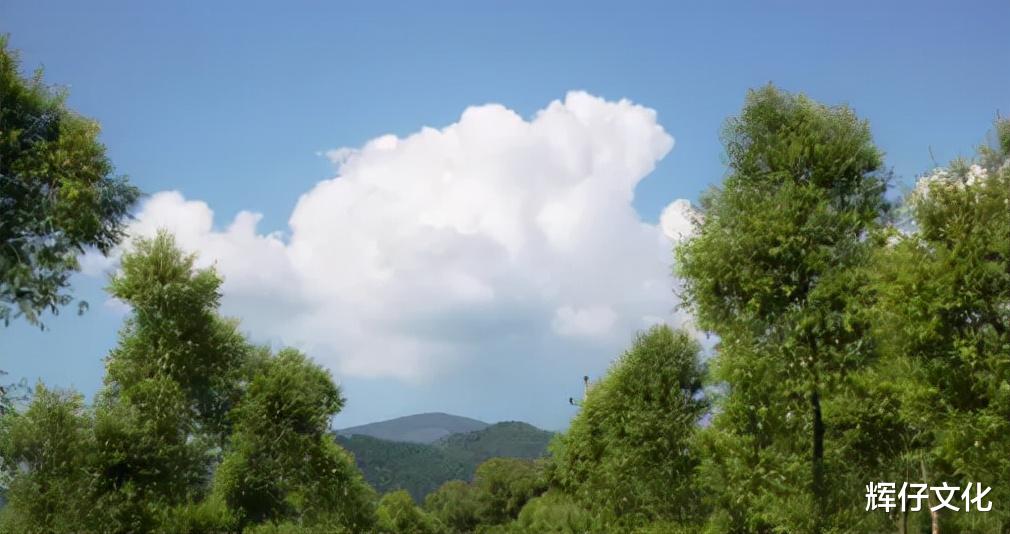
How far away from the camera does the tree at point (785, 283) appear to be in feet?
73.1

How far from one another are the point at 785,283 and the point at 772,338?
149 centimetres

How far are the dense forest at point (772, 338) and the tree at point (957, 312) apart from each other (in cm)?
5

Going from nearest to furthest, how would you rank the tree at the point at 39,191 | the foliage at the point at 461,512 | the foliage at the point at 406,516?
the tree at the point at 39,191 < the foliage at the point at 406,516 < the foliage at the point at 461,512

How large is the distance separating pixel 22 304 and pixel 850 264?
20366 mm

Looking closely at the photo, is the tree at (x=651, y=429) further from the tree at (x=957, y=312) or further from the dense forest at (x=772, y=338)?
the tree at (x=957, y=312)

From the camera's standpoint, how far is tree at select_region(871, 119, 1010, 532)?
20.7 meters

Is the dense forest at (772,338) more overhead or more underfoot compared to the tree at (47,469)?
more overhead

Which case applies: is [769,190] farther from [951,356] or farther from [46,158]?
[46,158]

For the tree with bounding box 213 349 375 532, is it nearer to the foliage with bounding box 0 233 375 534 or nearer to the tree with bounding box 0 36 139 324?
the foliage with bounding box 0 233 375 534

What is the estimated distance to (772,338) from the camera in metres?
22.5

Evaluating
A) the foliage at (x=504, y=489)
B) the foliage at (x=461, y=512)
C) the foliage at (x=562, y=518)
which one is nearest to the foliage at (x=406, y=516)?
the foliage at (x=504, y=489)

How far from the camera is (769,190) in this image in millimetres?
23844

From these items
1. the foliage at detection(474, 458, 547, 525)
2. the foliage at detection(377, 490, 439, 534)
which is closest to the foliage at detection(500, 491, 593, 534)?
the foliage at detection(377, 490, 439, 534)

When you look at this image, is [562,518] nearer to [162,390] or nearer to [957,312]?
[162,390]
